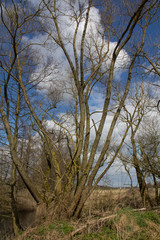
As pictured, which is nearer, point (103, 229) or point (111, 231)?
point (111, 231)

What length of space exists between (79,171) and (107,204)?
56.3 inches

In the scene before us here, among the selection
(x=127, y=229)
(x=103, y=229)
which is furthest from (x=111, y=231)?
(x=127, y=229)

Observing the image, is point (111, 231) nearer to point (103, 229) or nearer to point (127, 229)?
point (103, 229)

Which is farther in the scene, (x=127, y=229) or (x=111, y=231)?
(x=127, y=229)

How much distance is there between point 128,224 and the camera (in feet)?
13.4

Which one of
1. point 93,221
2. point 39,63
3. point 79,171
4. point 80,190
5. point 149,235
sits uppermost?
point 39,63

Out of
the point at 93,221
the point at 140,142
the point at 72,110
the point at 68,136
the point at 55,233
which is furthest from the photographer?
the point at 140,142

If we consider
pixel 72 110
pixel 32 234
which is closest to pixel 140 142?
pixel 72 110

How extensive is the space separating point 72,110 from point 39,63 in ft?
9.54

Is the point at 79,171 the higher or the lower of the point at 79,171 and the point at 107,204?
the higher

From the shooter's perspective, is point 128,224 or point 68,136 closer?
point 128,224

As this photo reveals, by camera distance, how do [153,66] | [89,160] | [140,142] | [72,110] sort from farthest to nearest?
[140,142] → [72,110] → [153,66] → [89,160]

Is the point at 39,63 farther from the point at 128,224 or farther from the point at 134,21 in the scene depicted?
the point at 128,224

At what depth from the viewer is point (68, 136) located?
5.92 metres
